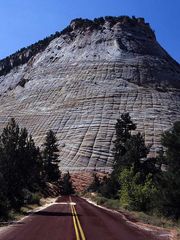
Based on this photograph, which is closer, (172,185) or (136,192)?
(172,185)

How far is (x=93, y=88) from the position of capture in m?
117

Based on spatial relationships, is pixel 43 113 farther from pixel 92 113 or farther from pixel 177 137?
pixel 177 137

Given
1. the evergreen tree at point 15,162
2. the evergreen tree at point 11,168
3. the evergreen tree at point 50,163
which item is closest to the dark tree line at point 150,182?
the evergreen tree at point 15,162

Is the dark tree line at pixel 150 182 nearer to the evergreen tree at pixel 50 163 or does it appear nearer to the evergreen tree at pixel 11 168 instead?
the evergreen tree at pixel 11 168

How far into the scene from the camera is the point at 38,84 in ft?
422

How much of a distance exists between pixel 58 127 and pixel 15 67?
61.9 meters

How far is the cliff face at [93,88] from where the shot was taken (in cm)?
9594

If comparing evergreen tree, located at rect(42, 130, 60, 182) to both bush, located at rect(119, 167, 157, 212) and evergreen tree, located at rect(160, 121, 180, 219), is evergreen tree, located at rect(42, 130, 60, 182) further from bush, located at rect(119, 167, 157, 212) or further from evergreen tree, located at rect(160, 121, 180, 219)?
evergreen tree, located at rect(160, 121, 180, 219)

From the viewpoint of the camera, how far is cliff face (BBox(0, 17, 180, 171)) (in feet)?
315

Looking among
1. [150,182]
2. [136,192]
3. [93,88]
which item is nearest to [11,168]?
[136,192]

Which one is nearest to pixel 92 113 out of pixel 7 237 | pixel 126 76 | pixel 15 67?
pixel 126 76

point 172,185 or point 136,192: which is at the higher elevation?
point 172,185

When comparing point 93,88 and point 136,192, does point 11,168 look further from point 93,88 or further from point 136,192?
point 93,88

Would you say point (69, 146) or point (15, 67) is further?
point (15, 67)
